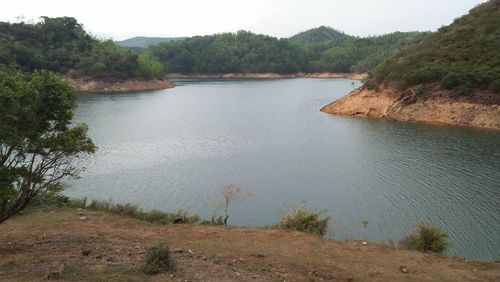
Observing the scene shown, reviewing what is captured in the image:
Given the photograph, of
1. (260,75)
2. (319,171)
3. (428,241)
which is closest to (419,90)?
(319,171)

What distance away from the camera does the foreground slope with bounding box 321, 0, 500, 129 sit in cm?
5403

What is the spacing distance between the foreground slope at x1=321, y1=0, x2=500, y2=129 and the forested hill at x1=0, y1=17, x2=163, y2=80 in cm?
6482

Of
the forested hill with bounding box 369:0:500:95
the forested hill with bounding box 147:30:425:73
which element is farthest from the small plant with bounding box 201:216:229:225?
the forested hill with bounding box 147:30:425:73

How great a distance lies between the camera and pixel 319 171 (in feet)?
113

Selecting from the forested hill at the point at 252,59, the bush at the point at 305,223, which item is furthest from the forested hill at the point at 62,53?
the bush at the point at 305,223

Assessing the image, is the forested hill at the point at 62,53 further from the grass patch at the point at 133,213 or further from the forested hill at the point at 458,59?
the grass patch at the point at 133,213

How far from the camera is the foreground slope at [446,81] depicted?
54.0 meters

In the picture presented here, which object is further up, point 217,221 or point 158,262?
point 158,262

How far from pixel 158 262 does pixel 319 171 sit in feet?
Answer: 74.2

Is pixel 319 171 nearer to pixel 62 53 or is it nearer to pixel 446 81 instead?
pixel 446 81

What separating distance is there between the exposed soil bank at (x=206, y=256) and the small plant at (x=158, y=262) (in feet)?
0.77

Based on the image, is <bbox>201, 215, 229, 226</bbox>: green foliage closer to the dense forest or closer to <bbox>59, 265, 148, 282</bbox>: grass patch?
<bbox>59, 265, 148, 282</bbox>: grass patch

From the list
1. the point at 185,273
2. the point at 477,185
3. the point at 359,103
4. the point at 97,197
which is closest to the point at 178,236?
the point at 185,273

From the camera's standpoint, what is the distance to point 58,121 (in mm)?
15867
